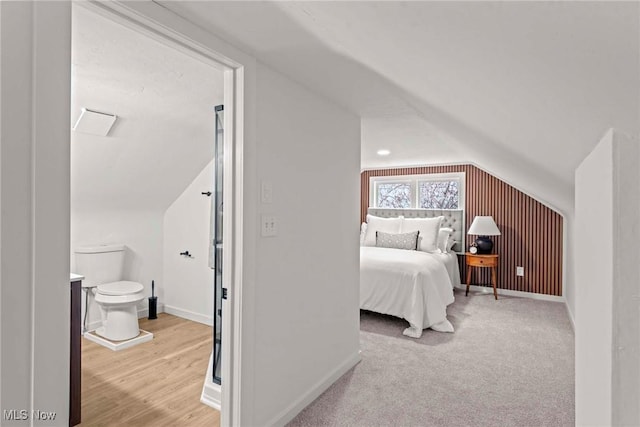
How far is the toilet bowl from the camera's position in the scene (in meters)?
3.22

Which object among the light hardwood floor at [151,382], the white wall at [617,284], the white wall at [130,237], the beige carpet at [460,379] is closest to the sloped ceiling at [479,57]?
the white wall at [617,284]

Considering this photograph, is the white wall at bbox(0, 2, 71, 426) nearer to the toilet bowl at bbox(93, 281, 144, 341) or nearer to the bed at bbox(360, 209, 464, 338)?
the toilet bowl at bbox(93, 281, 144, 341)

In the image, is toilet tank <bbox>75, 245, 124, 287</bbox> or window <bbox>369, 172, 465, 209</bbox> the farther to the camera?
window <bbox>369, 172, 465, 209</bbox>

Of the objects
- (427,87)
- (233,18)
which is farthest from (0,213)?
(427,87)

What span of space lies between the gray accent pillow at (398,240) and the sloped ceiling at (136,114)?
275cm

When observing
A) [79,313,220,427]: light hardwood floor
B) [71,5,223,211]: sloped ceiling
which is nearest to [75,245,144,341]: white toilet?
[79,313,220,427]: light hardwood floor

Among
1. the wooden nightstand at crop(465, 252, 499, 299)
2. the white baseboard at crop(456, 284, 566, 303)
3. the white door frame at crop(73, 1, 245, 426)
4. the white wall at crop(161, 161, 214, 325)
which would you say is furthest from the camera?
the wooden nightstand at crop(465, 252, 499, 299)

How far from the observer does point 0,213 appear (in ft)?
3.19

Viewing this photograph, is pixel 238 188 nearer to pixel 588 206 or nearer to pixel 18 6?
pixel 18 6

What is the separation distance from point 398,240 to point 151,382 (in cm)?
354

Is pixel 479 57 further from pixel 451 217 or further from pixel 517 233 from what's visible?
pixel 451 217

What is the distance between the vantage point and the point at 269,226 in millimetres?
1929

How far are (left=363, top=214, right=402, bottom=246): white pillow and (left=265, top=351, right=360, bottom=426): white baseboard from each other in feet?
8.66

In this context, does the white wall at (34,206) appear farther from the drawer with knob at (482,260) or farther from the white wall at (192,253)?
the drawer with knob at (482,260)
